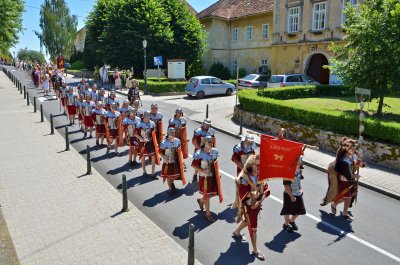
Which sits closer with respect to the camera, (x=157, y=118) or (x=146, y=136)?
(x=146, y=136)

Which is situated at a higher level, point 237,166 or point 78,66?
point 78,66

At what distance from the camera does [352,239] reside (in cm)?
711

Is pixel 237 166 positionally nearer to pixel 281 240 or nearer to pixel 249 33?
pixel 281 240

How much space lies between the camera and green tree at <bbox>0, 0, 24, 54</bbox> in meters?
30.9

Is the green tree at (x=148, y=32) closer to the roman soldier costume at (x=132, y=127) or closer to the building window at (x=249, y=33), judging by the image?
the building window at (x=249, y=33)

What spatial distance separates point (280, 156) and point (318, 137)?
24.9ft

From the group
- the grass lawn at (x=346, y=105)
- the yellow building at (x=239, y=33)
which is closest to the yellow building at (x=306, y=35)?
the yellow building at (x=239, y=33)

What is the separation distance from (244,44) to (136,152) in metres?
31.6

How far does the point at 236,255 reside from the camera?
6488mm

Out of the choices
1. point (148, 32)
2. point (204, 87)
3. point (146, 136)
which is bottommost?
point (146, 136)

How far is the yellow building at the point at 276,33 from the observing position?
96.8 feet

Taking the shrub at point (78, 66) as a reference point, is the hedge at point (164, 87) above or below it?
below

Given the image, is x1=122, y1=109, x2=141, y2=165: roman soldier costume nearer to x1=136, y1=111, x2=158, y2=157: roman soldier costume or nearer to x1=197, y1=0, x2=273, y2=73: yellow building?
x1=136, y1=111, x2=158, y2=157: roman soldier costume

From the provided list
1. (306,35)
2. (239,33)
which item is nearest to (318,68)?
(306,35)
